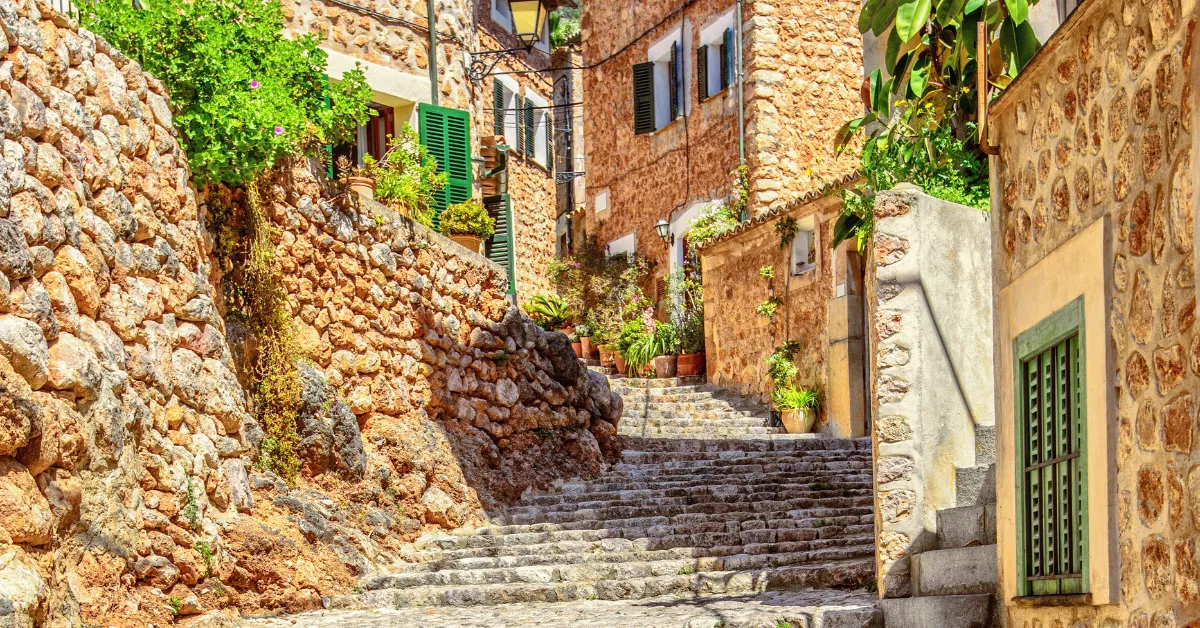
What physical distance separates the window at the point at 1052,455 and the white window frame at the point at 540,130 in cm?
1895

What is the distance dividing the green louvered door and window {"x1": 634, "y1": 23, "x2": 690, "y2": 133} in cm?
635

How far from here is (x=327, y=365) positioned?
1156 cm

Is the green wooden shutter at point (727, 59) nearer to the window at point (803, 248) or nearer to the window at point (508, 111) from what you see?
the window at point (508, 111)

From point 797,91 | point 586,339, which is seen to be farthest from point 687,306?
point 797,91

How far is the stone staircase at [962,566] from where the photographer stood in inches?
268

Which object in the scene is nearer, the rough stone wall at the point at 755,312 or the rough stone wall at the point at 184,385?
the rough stone wall at the point at 184,385

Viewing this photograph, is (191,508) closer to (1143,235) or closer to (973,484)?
(973,484)

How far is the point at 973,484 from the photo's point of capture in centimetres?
789

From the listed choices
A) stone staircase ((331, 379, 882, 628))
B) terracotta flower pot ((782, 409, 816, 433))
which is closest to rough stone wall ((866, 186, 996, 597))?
stone staircase ((331, 379, 882, 628))

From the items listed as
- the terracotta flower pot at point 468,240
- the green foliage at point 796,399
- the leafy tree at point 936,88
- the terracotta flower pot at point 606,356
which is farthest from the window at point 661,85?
the leafy tree at point 936,88

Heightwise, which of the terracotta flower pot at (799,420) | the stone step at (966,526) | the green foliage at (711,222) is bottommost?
the stone step at (966,526)

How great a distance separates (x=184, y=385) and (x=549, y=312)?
14.4 m

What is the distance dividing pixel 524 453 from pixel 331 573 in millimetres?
3784

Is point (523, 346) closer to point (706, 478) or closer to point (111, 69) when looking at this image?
point (706, 478)
